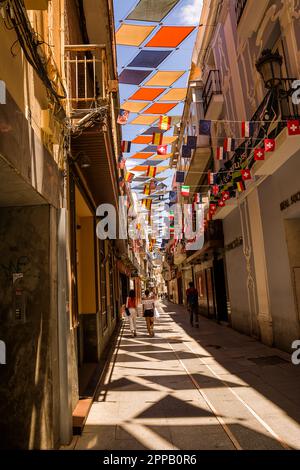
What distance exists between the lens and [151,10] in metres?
7.90

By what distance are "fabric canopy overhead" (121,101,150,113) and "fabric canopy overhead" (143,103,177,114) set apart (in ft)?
0.80

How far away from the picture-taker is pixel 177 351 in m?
10.2

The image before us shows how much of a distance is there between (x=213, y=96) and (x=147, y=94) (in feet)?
14.8

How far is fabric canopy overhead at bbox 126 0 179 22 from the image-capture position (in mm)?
7715

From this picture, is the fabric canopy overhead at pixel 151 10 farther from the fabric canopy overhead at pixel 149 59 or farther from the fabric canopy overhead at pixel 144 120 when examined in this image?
the fabric canopy overhead at pixel 144 120

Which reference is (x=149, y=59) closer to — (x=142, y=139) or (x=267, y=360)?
(x=142, y=139)


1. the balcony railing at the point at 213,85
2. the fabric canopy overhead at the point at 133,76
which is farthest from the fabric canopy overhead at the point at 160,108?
the balcony railing at the point at 213,85

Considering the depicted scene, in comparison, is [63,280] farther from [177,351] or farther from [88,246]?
[177,351]

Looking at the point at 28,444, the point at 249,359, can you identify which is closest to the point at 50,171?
the point at 28,444

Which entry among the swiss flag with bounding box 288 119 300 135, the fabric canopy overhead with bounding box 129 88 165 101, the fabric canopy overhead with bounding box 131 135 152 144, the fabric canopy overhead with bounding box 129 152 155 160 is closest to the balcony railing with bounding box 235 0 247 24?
the fabric canopy overhead with bounding box 129 88 165 101

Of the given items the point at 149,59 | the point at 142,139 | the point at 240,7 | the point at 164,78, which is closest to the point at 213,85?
the point at 240,7

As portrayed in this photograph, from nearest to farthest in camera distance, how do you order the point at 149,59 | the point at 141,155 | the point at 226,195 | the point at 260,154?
the point at 260,154 → the point at 149,59 → the point at 226,195 → the point at 141,155

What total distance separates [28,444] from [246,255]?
32.0 ft

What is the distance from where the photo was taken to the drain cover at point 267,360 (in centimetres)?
822
